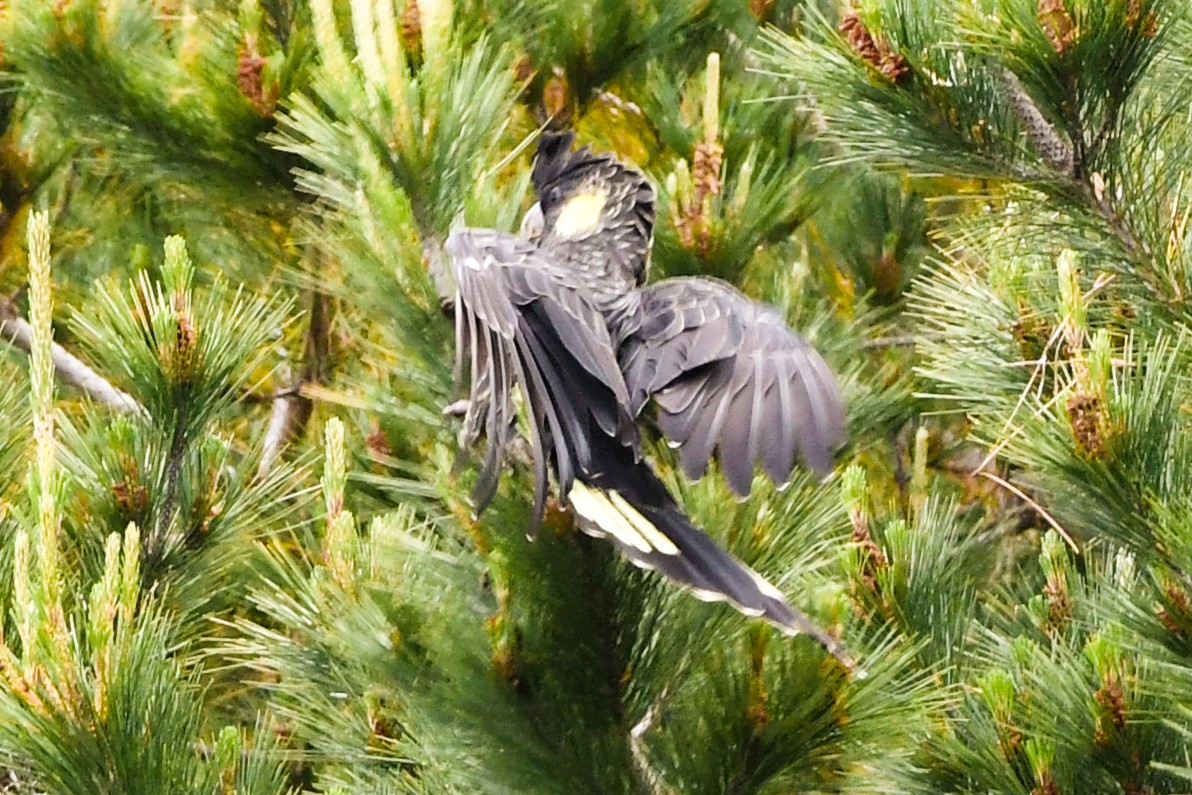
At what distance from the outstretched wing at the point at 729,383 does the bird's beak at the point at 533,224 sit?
20 centimetres

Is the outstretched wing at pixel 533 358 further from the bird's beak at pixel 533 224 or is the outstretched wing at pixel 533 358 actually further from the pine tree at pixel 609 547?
the bird's beak at pixel 533 224

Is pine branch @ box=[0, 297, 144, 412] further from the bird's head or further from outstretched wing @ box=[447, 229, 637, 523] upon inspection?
outstretched wing @ box=[447, 229, 637, 523]

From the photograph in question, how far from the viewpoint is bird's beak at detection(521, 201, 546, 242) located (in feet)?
6.03

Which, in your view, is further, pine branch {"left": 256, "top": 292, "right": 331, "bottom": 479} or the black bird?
pine branch {"left": 256, "top": 292, "right": 331, "bottom": 479}

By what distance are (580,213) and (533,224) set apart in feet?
0.19

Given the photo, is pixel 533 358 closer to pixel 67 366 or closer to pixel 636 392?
pixel 636 392

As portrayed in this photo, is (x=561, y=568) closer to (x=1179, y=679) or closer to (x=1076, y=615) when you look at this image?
(x=1179, y=679)

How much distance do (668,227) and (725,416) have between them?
55 centimetres

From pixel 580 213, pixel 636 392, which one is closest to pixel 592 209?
pixel 580 213

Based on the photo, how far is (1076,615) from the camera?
6.10 feet

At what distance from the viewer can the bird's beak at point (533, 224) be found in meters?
1.84

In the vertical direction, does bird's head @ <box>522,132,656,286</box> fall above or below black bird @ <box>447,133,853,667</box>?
above

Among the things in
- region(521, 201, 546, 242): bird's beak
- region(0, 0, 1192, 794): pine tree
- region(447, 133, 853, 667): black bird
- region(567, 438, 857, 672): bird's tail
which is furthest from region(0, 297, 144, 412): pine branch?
region(567, 438, 857, 672): bird's tail

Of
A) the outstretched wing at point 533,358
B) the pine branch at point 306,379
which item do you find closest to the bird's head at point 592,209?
the outstretched wing at point 533,358
